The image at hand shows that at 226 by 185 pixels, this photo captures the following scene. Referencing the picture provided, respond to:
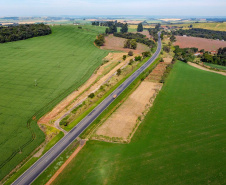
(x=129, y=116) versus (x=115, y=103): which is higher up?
(x=115, y=103)

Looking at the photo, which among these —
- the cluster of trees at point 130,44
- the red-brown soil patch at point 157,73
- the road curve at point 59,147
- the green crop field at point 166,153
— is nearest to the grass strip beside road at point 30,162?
the road curve at point 59,147

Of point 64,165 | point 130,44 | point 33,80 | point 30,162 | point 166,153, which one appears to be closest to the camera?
point 64,165

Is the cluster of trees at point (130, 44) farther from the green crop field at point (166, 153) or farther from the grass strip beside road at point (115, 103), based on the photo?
the green crop field at point (166, 153)

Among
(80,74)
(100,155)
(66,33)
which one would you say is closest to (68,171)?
(100,155)

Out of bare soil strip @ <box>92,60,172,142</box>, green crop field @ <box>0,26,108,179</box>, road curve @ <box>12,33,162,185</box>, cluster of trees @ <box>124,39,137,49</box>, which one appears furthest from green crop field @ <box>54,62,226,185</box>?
cluster of trees @ <box>124,39,137,49</box>

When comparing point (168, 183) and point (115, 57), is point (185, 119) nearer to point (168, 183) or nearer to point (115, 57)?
point (168, 183)

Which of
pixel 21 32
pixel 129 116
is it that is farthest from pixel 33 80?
pixel 21 32

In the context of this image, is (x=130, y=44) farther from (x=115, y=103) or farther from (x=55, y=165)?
(x=55, y=165)
